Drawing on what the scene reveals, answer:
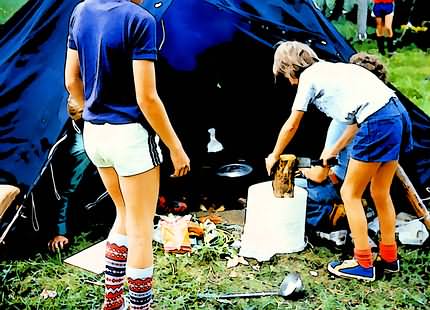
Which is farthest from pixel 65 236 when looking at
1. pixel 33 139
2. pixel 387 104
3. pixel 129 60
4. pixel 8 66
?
pixel 387 104

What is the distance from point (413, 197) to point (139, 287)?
1733mm

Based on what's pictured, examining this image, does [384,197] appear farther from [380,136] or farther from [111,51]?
[111,51]

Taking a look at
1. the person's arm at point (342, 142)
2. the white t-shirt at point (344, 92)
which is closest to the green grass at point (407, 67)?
the person's arm at point (342, 142)

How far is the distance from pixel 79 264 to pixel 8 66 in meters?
1.15

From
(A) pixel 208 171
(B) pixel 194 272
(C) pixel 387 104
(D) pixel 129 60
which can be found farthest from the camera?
(A) pixel 208 171

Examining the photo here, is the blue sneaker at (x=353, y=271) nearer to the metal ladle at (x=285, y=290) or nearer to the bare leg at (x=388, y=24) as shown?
the metal ladle at (x=285, y=290)

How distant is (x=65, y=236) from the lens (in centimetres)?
371

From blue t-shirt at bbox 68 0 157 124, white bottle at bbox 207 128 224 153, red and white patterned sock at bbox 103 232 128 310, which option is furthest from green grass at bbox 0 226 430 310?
blue t-shirt at bbox 68 0 157 124

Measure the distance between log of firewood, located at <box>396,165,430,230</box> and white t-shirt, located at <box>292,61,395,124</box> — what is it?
646 mm

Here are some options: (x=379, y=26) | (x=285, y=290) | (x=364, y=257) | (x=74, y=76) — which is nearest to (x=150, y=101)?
(x=74, y=76)

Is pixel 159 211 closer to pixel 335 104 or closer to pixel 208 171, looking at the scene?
pixel 208 171

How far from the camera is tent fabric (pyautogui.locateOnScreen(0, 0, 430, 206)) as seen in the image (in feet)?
12.2

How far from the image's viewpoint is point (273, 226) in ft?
11.9

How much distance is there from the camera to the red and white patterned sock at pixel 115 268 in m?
2.82
